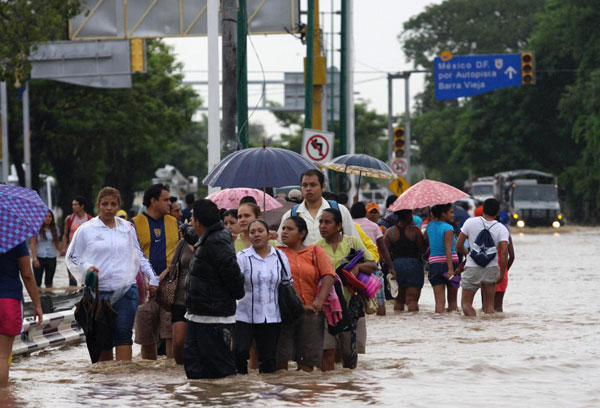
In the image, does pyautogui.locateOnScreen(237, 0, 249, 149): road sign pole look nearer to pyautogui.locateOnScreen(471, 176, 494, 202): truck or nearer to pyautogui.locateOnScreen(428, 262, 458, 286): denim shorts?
pyautogui.locateOnScreen(428, 262, 458, 286): denim shorts

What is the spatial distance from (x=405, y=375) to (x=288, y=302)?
1.46m

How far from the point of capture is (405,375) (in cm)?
1044

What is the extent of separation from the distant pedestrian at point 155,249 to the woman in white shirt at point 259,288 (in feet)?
4.35

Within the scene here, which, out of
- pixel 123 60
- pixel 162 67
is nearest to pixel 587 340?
pixel 123 60

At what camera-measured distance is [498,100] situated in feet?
235

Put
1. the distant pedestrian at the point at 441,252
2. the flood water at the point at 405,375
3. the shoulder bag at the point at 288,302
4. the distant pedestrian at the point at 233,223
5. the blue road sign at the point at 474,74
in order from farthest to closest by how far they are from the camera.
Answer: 1. the blue road sign at the point at 474,74
2. the distant pedestrian at the point at 441,252
3. the distant pedestrian at the point at 233,223
4. the shoulder bag at the point at 288,302
5. the flood water at the point at 405,375

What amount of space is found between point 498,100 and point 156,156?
21799 millimetres

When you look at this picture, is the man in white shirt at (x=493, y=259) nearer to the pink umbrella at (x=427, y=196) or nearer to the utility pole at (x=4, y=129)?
the pink umbrella at (x=427, y=196)

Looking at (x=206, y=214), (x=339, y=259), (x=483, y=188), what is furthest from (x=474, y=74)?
(x=206, y=214)

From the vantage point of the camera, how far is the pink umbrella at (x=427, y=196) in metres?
15.9

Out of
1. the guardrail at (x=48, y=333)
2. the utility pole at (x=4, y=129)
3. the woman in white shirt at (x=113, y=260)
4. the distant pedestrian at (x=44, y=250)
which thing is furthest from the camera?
the utility pole at (x=4, y=129)

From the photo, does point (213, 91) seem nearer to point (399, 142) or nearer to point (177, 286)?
point (177, 286)

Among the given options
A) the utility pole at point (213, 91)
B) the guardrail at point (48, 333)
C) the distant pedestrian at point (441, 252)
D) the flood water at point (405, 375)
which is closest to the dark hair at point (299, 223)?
the flood water at point (405, 375)

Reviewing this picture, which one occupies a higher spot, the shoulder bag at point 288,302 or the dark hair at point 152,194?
the dark hair at point 152,194
